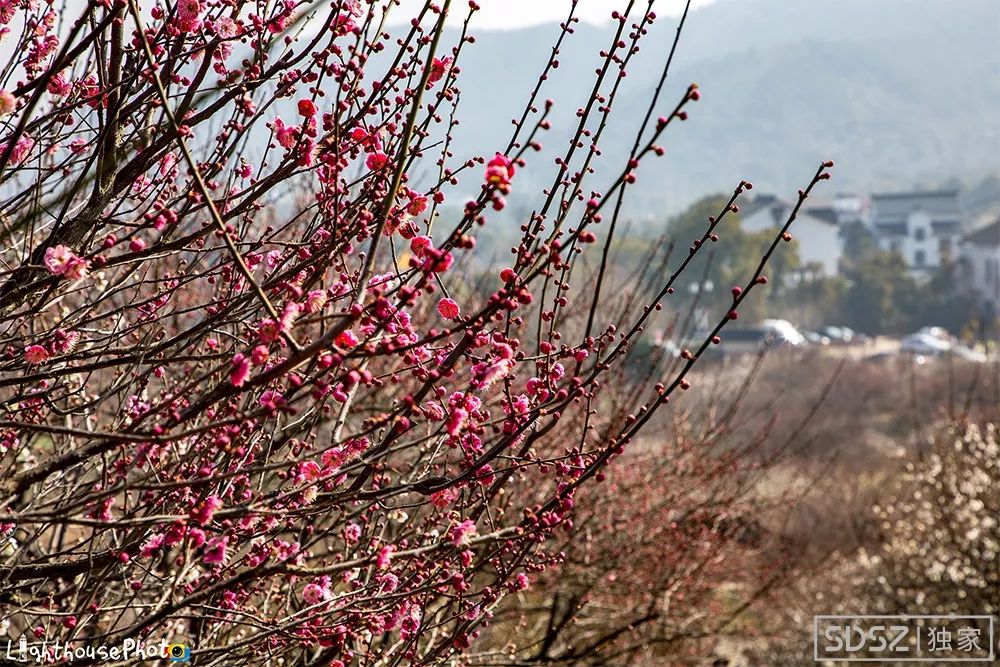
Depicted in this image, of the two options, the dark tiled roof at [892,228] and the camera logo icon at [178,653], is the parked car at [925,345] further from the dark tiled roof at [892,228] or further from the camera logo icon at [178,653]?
the camera logo icon at [178,653]

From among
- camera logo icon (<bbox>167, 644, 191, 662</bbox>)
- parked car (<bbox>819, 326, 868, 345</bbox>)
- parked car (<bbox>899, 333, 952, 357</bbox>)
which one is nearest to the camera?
camera logo icon (<bbox>167, 644, 191, 662</bbox>)

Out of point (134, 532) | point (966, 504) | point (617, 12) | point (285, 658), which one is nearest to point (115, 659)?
point (134, 532)

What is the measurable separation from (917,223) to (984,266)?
2351 centimetres

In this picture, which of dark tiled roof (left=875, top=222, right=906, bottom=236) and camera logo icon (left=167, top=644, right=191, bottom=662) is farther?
dark tiled roof (left=875, top=222, right=906, bottom=236)

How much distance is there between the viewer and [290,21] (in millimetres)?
2631

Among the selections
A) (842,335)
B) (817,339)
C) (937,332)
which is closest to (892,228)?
(937,332)

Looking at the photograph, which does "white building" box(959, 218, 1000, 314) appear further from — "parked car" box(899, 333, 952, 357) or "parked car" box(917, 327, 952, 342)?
"parked car" box(899, 333, 952, 357)

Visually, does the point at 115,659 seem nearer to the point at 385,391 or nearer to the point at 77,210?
the point at 77,210

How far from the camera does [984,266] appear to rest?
50.2m

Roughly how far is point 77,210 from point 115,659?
4.43 feet

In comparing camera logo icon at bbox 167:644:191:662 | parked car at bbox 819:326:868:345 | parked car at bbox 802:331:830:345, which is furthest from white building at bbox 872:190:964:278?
camera logo icon at bbox 167:644:191:662

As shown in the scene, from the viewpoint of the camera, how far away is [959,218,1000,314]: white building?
48500 millimetres

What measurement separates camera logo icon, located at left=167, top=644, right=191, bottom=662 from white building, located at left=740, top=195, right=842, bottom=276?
213 ft

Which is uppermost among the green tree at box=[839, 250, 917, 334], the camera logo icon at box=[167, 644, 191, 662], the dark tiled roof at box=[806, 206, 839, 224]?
the dark tiled roof at box=[806, 206, 839, 224]
